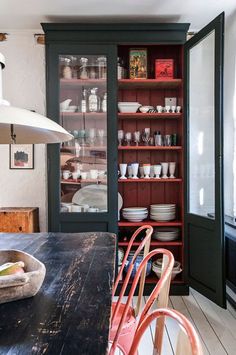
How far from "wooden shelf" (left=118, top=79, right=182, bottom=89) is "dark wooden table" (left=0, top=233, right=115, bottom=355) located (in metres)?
1.90

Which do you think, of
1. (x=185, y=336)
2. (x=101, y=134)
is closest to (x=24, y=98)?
(x=101, y=134)

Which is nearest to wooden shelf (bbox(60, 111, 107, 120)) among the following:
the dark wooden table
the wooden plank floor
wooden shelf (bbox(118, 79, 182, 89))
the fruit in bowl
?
wooden shelf (bbox(118, 79, 182, 89))

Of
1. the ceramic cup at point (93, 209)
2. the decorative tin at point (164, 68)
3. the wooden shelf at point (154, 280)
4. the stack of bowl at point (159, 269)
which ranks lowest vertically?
the wooden shelf at point (154, 280)

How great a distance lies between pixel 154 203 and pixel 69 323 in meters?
2.57

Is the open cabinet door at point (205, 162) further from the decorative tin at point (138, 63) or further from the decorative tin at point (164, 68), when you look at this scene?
the decorative tin at point (138, 63)

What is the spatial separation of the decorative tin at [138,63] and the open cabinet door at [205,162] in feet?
1.44

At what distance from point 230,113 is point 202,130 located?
428 mm

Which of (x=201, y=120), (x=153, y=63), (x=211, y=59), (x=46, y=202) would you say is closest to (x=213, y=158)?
(x=201, y=120)

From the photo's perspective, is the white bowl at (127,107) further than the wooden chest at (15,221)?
Yes

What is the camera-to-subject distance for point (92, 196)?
314cm

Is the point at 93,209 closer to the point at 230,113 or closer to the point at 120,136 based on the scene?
the point at 120,136

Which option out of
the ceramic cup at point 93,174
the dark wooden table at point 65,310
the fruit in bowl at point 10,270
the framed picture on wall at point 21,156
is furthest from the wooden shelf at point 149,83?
the fruit in bowl at point 10,270

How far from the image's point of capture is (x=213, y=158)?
2766 millimetres

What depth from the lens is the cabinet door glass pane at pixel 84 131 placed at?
307 centimetres
